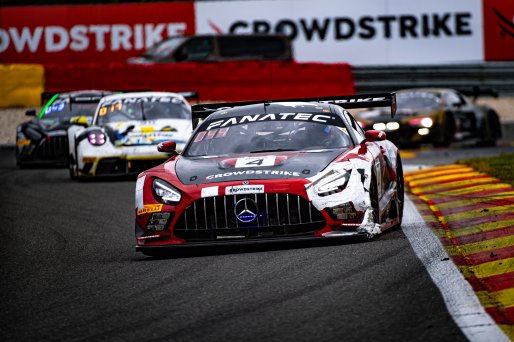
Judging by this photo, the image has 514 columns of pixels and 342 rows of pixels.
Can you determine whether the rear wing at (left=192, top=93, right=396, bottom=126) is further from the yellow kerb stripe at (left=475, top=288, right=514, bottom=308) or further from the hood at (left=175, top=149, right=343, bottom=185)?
the yellow kerb stripe at (left=475, top=288, right=514, bottom=308)

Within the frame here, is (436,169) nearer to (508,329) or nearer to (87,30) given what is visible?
(508,329)

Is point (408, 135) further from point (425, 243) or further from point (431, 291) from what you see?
point (431, 291)

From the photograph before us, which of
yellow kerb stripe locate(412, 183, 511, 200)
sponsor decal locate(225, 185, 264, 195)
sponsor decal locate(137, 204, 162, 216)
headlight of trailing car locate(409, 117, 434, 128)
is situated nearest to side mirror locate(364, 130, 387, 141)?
sponsor decal locate(225, 185, 264, 195)

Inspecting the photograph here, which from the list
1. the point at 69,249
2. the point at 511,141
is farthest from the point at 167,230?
the point at 511,141

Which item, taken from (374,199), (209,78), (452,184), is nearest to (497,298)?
(374,199)

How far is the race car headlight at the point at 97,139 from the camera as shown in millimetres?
17906

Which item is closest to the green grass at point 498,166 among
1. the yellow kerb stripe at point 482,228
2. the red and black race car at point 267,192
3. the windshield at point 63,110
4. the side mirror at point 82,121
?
the yellow kerb stripe at point 482,228

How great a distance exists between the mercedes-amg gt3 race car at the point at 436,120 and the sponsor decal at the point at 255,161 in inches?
524

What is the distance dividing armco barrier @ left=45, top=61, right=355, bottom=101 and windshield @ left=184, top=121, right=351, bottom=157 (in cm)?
1651

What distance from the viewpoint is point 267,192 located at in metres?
9.18

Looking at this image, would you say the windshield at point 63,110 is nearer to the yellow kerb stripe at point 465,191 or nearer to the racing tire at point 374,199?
the yellow kerb stripe at point 465,191

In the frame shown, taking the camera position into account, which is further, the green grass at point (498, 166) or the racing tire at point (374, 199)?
the green grass at point (498, 166)

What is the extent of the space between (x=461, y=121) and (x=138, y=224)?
15.3 metres

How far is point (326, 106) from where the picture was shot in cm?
1102
